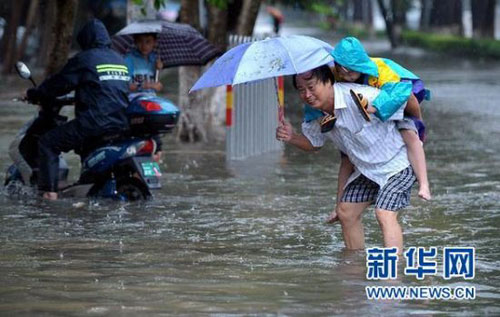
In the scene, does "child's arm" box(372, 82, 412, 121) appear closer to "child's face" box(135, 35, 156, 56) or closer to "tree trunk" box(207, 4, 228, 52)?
"child's face" box(135, 35, 156, 56)

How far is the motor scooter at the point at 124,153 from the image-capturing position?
1116 cm

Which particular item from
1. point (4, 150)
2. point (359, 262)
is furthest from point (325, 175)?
point (359, 262)

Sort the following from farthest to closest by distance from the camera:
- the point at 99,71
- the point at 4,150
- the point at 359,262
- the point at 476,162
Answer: the point at 4,150
the point at 476,162
the point at 99,71
the point at 359,262

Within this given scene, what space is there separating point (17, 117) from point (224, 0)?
5931 millimetres

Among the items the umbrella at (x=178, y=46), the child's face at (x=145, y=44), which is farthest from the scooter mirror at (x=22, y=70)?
the umbrella at (x=178, y=46)

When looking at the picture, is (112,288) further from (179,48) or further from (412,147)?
(179,48)

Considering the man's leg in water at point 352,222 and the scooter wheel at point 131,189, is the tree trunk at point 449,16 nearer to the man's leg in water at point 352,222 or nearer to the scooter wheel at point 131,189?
the scooter wheel at point 131,189

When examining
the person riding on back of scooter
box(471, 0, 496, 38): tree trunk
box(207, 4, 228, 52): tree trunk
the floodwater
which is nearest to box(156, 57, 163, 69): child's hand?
the floodwater

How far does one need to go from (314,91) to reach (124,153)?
12.3 feet

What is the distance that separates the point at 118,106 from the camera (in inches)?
436

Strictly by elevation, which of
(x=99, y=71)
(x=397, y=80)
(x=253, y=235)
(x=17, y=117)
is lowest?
(x=17, y=117)

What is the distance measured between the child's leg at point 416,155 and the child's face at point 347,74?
16.5 inches

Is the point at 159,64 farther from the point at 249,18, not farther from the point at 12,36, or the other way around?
the point at 12,36

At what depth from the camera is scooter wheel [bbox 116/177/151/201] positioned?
1135cm
